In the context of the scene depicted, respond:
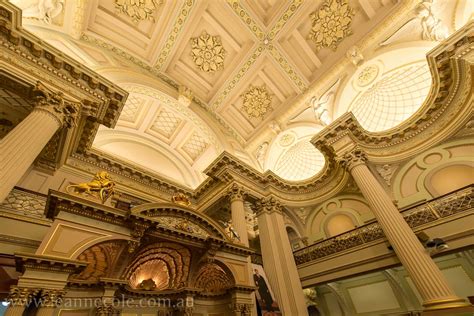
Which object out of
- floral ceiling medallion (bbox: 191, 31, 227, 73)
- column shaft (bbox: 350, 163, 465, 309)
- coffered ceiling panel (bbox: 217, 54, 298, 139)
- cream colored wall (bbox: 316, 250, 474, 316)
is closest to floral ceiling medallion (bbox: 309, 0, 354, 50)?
coffered ceiling panel (bbox: 217, 54, 298, 139)

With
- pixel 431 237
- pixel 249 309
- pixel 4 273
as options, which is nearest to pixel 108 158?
pixel 4 273

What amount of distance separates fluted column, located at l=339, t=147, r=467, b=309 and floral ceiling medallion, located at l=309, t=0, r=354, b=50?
6405 mm

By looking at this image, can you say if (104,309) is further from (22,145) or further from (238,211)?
(238,211)

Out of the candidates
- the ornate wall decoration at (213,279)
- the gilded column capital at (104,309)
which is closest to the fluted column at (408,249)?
the ornate wall decoration at (213,279)

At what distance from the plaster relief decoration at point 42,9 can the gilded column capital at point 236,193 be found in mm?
9632

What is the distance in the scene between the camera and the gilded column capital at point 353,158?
9555 millimetres

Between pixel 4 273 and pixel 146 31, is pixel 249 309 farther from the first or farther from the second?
pixel 146 31

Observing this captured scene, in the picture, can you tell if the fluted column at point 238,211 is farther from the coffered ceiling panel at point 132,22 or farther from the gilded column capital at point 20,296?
the coffered ceiling panel at point 132,22

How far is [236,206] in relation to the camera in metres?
9.38

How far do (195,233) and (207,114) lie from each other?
9221 mm

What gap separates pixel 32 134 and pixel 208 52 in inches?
351

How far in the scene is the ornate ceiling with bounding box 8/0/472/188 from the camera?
32.0 feet

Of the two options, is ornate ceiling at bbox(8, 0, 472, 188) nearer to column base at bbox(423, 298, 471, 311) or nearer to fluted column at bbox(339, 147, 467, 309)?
fluted column at bbox(339, 147, 467, 309)

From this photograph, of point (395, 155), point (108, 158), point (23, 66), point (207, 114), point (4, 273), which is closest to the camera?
point (4, 273)
